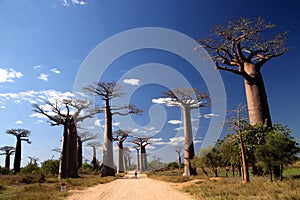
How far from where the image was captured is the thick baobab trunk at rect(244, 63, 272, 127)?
14039 millimetres

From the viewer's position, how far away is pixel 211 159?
19578 mm

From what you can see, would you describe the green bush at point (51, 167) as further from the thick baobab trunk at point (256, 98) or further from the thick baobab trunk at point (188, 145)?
the thick baobab trunk at point (256, 98)

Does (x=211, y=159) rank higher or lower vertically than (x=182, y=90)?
lower

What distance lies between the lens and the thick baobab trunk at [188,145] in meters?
21.9

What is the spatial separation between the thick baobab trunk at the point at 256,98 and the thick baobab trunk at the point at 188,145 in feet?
27.3

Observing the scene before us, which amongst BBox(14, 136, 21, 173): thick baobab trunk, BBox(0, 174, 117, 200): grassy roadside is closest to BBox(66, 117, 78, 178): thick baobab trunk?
BBox(0, 174, 117, 200): grassy roadside

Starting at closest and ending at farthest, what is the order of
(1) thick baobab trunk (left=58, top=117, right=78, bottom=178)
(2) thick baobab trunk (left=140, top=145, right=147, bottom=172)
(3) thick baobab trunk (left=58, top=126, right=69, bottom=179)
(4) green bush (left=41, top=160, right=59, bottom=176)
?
(3) thick baobab trunk (left=58, top=126, right=69, bottom=179), (1) thick baobab trunk (left=58, top=117, right=78, bottom=178), (4) green bush (left=41, top=160, right=59, bottom=176), (2) thick baobab trunk (left=140, top=145, right=147, bottom=172)

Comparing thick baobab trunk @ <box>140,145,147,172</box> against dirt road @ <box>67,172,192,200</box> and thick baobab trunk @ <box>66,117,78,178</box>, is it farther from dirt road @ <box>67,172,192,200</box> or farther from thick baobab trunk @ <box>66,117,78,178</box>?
dirt road @ <box>67,172,192,200</box>

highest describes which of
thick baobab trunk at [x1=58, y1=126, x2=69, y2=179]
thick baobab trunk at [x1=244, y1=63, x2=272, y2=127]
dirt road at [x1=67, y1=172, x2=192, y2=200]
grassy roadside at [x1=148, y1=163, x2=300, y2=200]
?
thick baobab trunk at [x1=244, y1=63, x2=272, y2=127]

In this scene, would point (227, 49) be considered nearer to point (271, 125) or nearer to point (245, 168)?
point (271, 125)

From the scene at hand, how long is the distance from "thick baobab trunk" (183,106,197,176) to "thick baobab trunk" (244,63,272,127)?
27.3 ft

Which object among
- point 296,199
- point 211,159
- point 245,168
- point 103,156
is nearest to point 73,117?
point 103,156

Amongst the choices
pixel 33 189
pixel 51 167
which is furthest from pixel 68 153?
pixel 33 189

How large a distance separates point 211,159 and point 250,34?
10.3m
